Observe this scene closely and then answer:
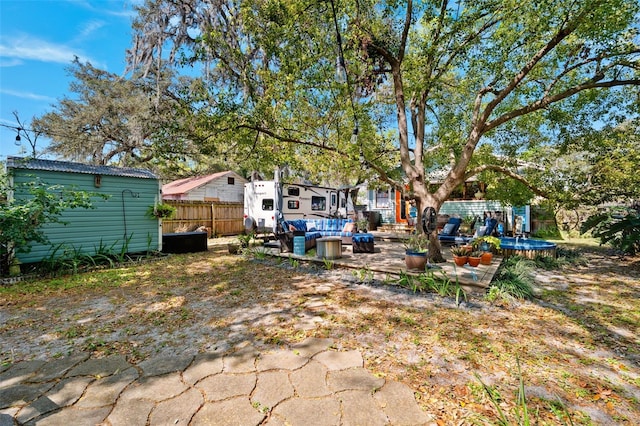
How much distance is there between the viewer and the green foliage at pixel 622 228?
21.9 feet

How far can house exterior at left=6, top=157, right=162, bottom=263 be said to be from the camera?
6352 millimetres

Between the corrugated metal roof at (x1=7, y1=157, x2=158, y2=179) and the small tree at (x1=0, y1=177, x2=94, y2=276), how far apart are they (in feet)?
1.38

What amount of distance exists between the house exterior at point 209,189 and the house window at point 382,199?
1066 centimetres

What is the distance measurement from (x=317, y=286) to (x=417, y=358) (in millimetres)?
2746

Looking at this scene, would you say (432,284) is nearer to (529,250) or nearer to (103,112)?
(529,250)

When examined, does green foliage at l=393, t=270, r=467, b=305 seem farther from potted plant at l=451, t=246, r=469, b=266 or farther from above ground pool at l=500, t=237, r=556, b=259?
above ground pool at l=500, t=237, r=556, b=259

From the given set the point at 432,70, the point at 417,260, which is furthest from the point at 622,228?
the point at 432,70

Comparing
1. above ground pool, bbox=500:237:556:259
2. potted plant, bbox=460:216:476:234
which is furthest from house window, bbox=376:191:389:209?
above ground pool, bbox=500:237:556:259

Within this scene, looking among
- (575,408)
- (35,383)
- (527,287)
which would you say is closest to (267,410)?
(35,383)

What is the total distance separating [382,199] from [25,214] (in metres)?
13.7

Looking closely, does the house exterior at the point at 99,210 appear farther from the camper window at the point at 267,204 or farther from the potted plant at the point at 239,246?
the camper window at the point at 267,204

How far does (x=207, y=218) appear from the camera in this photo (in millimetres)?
13414

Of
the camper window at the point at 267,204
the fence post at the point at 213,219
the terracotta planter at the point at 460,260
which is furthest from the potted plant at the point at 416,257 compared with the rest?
the fence post at the point at 213,219

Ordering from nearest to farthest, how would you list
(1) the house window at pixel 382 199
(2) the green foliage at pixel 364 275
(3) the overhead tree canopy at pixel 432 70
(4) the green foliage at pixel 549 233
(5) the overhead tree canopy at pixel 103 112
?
(2) the green foliage at pixel 364 275 < (3) the overhead tree canopy at pixel 432 70 < (4) the green foliage at pixel 549 233 < (5) the overhead tree canopy at pixel 103 112 < (1) the house window at pixel 382 199
